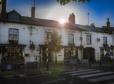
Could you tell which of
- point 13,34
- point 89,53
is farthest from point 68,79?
→ point 89,53

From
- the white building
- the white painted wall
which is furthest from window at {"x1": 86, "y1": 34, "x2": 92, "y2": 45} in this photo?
the white painted wall

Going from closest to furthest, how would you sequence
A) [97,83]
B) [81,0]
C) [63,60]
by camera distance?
[81,0]
[97,83]
[63,60]

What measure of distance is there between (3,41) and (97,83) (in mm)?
18171

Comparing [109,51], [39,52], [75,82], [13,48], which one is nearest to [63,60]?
[39,52]

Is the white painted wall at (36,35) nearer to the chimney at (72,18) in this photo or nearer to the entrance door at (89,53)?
the entrance door at (89,53)

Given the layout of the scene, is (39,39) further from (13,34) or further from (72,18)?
(72,18)

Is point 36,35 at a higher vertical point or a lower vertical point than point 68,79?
higher

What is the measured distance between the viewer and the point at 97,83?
13609mm

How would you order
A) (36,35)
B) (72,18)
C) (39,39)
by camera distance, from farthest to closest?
(72,18) < (39,39) < (36,35)

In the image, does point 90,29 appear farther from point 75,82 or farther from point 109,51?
point 75,82

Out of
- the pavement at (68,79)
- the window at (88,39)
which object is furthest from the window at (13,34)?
the window at (88,39)

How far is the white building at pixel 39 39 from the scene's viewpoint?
29.2 metres

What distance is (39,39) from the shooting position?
3206 centimetres

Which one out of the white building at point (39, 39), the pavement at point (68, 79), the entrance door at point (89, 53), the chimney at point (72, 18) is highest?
the chimney at point (72, 18)
